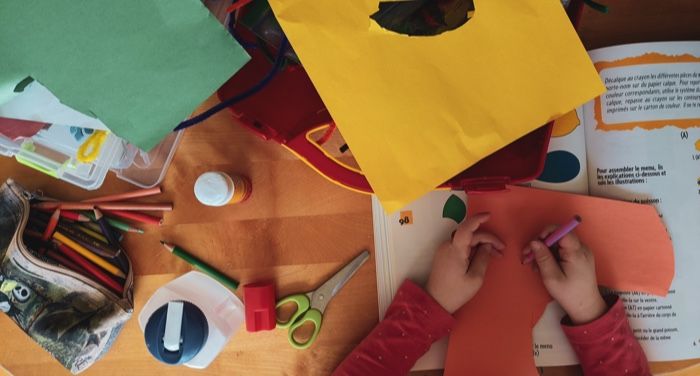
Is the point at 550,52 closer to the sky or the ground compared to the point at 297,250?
closer to the sky

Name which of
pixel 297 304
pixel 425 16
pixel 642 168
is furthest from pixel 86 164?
pixel 642 168

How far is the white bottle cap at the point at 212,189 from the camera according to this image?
49 centimetres

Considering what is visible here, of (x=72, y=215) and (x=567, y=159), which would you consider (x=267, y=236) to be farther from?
(x=567, y=159)

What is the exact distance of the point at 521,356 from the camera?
1.74 feet

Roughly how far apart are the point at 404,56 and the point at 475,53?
5 cm

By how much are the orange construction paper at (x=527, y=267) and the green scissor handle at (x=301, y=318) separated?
5.8 inches

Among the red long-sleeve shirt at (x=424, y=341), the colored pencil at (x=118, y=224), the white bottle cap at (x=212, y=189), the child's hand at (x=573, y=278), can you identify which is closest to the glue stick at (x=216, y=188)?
the white bottle cap at (x=212, y=189)

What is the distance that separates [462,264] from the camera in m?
0.53

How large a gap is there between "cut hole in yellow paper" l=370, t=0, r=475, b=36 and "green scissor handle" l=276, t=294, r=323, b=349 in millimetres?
295

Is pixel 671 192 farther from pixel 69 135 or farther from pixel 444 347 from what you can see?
pixel 69 135

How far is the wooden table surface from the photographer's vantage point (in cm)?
55

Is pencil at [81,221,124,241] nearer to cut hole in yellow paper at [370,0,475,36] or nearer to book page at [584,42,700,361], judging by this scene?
cut hole in yellow paper at [370,0,475,36]

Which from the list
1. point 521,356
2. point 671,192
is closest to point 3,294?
point 521,356

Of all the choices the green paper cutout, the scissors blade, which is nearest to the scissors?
the scissors blade
